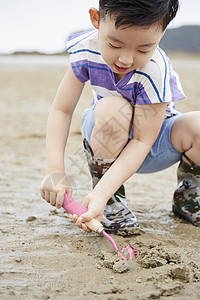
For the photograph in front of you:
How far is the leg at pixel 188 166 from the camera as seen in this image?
77.4 inches

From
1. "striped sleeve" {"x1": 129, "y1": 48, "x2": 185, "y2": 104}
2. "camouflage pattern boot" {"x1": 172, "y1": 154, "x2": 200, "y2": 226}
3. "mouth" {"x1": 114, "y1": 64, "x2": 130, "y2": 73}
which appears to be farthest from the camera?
"camouflage pattern boot" {"x1": 172, "y1": 154, "x2": 200, "y2": 226}

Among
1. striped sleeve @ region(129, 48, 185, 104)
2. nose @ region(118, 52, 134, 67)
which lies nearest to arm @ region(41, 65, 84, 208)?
striped sleeve @ region(129, 48, 185, 104)

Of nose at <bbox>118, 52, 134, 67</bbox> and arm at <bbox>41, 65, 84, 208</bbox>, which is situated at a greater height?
nose at <bbox>118, 52, 134, 67</bbox>

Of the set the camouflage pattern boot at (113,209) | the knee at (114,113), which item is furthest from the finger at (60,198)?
the knee at (114,113)

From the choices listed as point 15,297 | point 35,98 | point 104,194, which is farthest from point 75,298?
point 35,98

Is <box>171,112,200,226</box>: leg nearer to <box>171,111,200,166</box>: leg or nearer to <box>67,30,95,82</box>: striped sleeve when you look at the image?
<box>171,111,200,166</box>: leg

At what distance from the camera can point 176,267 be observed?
1448mm

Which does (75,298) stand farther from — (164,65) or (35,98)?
(35,98)

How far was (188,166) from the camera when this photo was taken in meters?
2.07

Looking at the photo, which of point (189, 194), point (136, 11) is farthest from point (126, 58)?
point (189, 194)

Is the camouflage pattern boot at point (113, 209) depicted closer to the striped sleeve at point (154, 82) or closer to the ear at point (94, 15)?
the striped sleeve at point (154, 82)

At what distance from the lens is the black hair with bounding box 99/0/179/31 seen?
4.75 ft

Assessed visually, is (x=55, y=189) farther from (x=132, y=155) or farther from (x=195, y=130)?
(x=195, y=130)

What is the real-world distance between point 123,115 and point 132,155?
0.64 feet
